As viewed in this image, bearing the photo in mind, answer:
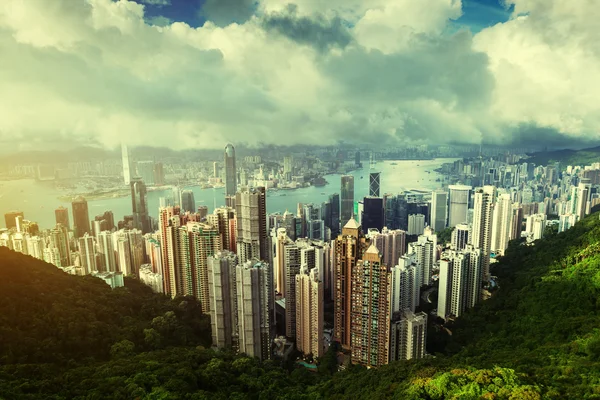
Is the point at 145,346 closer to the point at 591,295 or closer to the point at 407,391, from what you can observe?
the point at 407,391

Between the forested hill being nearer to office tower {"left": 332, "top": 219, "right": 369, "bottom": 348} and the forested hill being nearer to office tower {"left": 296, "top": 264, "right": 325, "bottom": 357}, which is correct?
office tower {"left": 296, "top": 264, "right": 325, "bottom": 357}

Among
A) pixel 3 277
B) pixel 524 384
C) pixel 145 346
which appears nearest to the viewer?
pixel 524 384

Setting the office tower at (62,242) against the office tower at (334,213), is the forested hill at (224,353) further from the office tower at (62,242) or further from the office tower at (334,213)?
the office tower at (334,213)

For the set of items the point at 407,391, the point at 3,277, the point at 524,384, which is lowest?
the point at 407,391

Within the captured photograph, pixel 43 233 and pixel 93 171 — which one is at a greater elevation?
pixel 93 171

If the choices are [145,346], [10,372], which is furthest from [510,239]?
[10,372]

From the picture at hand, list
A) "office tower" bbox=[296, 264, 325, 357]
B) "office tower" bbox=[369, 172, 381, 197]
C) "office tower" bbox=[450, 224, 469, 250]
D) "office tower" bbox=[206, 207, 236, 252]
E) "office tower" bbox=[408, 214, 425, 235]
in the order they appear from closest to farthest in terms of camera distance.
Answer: "office tower" bbox=[296, 264, 325, 357], "office tower" bbox=[206, 207, 236, 252], "office tower" bbox=[450, 224, 469, 250], "office tower" bbox=[408, 214, 425, 235], "office tower" bbox=[369, 172, 381, 197]

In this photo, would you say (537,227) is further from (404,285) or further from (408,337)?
(408,337)

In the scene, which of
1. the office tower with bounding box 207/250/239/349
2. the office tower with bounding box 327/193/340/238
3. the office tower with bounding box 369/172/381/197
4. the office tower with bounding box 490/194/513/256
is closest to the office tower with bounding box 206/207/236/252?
the office tower with bounding box 207/250/239/349
